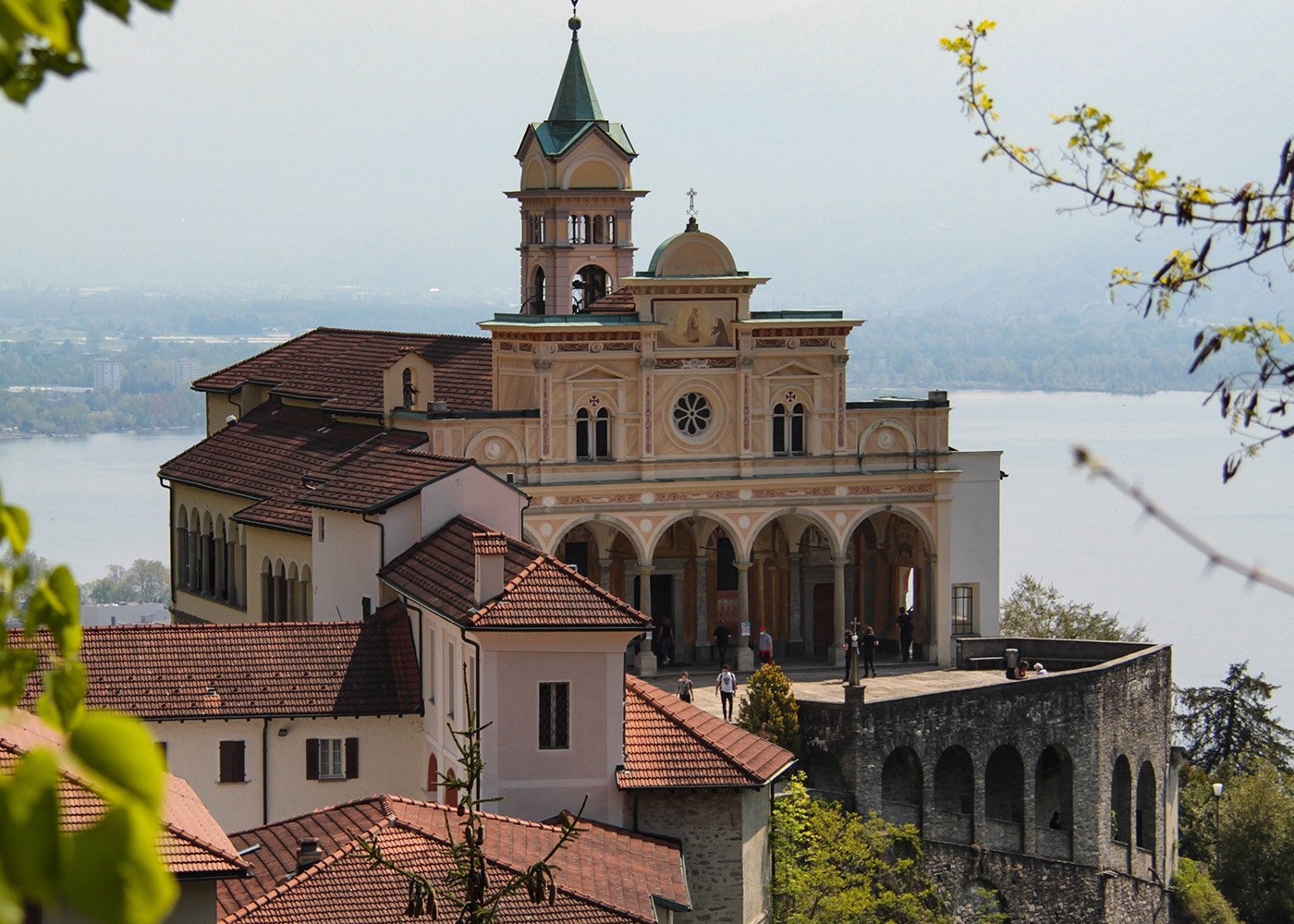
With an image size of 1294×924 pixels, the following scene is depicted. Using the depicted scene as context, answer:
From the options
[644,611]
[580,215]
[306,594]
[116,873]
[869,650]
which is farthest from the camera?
[580,215]

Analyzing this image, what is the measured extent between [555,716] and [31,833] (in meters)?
30.4

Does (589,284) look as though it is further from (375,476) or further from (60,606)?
(60,606)

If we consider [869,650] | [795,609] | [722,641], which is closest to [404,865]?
[869,650]

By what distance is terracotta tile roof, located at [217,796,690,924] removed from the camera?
25.8 metres

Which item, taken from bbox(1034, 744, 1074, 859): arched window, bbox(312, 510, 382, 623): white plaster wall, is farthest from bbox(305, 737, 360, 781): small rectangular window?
bbox(1034, 744, 1074, 859): arched window

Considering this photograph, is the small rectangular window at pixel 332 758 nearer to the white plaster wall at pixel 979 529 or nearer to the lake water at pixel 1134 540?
the white plaster wall at pixel 979 529

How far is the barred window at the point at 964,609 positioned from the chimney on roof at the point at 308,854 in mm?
27790

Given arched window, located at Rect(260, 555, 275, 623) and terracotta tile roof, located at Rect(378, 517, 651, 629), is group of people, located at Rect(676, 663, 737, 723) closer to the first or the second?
terracotta tile roof, located at Rect(378, 517, 651, 629)

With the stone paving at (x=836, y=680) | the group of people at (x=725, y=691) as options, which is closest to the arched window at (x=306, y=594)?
the stone paving at (x=836, y=680)

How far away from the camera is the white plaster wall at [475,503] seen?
40.9 metres

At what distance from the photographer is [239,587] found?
54656mm

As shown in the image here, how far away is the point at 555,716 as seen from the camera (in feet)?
111

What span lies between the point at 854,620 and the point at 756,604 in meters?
2.68

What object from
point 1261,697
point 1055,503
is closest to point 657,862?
point 1261,697
